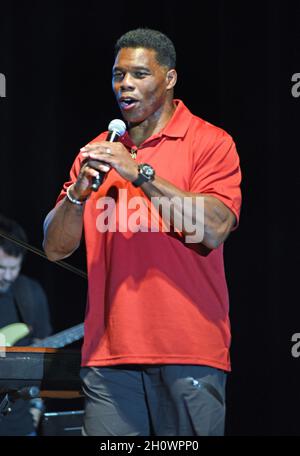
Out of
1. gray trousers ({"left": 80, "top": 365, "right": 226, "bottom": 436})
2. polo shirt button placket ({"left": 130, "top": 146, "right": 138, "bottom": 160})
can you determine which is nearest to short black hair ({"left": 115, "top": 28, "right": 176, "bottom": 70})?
polo shirt button placket ({"left": 130, "top": 146, "right": 138, "bottom": 160})

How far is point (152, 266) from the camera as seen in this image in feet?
7.25

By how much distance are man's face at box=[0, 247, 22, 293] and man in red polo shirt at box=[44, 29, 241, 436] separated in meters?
2.32

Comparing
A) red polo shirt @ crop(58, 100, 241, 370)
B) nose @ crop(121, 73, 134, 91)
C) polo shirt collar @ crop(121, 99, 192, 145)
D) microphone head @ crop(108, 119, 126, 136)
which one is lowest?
red polo shirt @ crop(58, 100, 241, 370)

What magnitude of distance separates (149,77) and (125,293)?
1.98ft

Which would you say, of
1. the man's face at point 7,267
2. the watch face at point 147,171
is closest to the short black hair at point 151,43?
the watch face at point 147,171

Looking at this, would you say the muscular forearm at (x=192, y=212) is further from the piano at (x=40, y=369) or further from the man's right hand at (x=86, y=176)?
the piano at (x=40, y=369)

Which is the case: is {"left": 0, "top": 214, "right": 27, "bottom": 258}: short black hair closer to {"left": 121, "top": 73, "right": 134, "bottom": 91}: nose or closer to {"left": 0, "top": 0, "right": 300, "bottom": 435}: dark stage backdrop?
{"left": 0, "top": 0, "right": 300, "bottom": 435}: dark stage backdrop

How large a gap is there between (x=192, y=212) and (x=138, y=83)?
1.37 feet

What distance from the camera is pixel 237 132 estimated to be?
4.24 m

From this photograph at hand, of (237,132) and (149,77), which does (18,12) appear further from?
(149,77)

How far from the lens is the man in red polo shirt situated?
2.15 meters

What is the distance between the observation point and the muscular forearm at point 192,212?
7.09 ft

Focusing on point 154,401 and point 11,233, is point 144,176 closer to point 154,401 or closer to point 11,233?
point 154,401
